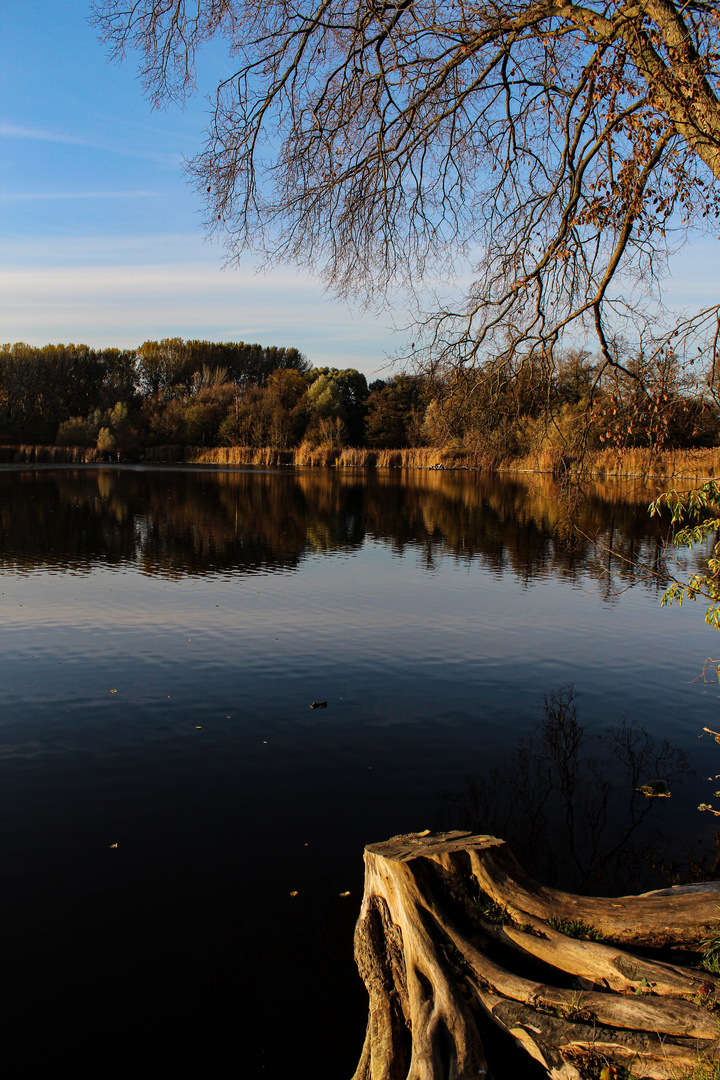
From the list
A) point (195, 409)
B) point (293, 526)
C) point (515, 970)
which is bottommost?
point (515, 970)

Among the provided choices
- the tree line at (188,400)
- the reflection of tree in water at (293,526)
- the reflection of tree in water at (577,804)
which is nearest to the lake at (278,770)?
the reflection of tree in water at (577,804)

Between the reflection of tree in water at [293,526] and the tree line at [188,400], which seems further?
the tree line at [188,400]

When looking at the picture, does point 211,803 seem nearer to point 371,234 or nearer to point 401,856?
point 401,856

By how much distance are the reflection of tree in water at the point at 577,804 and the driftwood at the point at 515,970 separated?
1.64 m

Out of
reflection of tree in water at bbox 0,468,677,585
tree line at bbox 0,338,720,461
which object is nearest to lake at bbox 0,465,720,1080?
reflection of tree in water at bbox 0,468,677,585

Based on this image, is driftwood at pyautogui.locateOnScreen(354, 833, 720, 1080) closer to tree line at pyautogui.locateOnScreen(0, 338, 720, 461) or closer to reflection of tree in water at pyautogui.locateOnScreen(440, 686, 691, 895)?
reflection of tree in water at pyautogui.locateOnScreen(440, 686, 691, 895)

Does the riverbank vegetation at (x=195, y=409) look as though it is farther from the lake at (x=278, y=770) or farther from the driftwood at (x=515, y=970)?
the driftwood at (x=515, y=970)

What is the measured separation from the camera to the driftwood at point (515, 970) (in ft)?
9.44

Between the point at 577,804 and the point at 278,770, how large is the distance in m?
2.68

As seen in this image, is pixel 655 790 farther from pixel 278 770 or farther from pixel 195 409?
pixel 195 409

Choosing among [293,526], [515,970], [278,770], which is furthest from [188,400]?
[515,970]

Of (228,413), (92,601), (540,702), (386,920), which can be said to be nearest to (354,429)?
(228,413)

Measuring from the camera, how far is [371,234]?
6.11 metres

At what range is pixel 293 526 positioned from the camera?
25078mm
